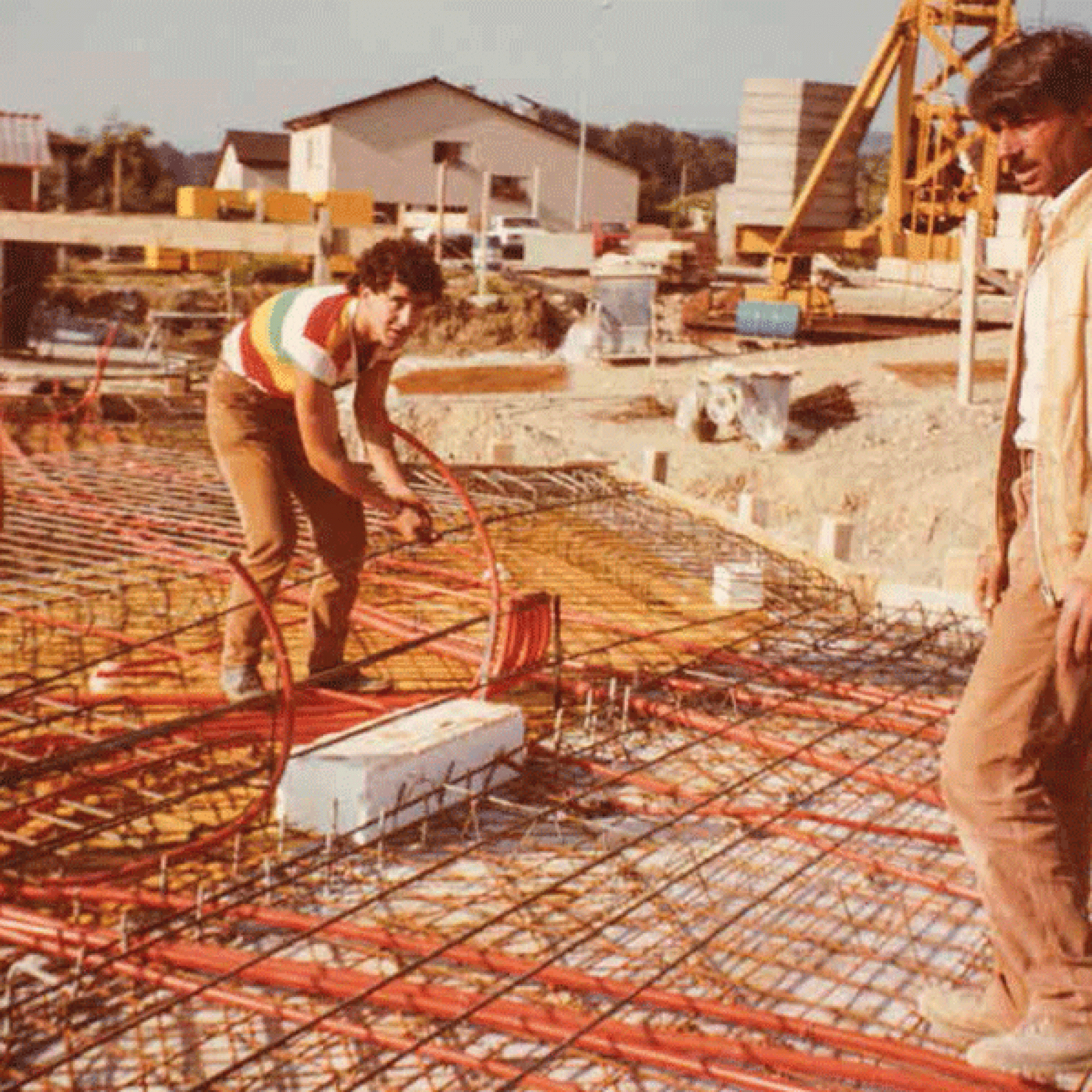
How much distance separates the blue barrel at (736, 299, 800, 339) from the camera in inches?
706

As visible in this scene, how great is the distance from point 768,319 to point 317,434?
1466cm

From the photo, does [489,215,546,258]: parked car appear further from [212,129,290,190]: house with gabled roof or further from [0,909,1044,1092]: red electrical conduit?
[0,909,1044,1092]: red electrical conduit

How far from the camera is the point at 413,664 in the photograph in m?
5.02

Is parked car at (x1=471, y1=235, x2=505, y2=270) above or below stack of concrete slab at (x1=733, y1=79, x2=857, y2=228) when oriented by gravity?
below

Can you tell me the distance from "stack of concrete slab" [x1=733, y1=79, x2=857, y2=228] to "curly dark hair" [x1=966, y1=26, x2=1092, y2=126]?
17.1m

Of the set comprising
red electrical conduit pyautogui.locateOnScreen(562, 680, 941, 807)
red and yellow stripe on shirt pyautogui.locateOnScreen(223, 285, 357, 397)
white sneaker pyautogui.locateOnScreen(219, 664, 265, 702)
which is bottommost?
red electrical conduit pyautogui.locateOnScreen(562, 680, 941, 807)

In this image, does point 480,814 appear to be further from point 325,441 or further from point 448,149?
point 448,149

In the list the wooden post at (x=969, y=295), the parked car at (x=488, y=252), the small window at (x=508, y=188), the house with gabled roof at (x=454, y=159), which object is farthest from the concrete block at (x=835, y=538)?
the small window at (x=508, y=188)

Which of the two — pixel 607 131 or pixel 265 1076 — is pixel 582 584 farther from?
pixel 607 131

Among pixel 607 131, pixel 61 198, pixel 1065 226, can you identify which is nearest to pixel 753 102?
pixel 1065 226

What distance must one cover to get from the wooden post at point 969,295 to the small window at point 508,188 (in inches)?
1203

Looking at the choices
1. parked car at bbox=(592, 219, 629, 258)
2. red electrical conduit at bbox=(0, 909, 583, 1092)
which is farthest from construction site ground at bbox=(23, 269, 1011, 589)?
parked car at bbox=(592, 219, 629, 258)

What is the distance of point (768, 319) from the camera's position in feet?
59.2

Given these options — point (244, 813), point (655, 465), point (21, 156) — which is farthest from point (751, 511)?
point (21, 156)
